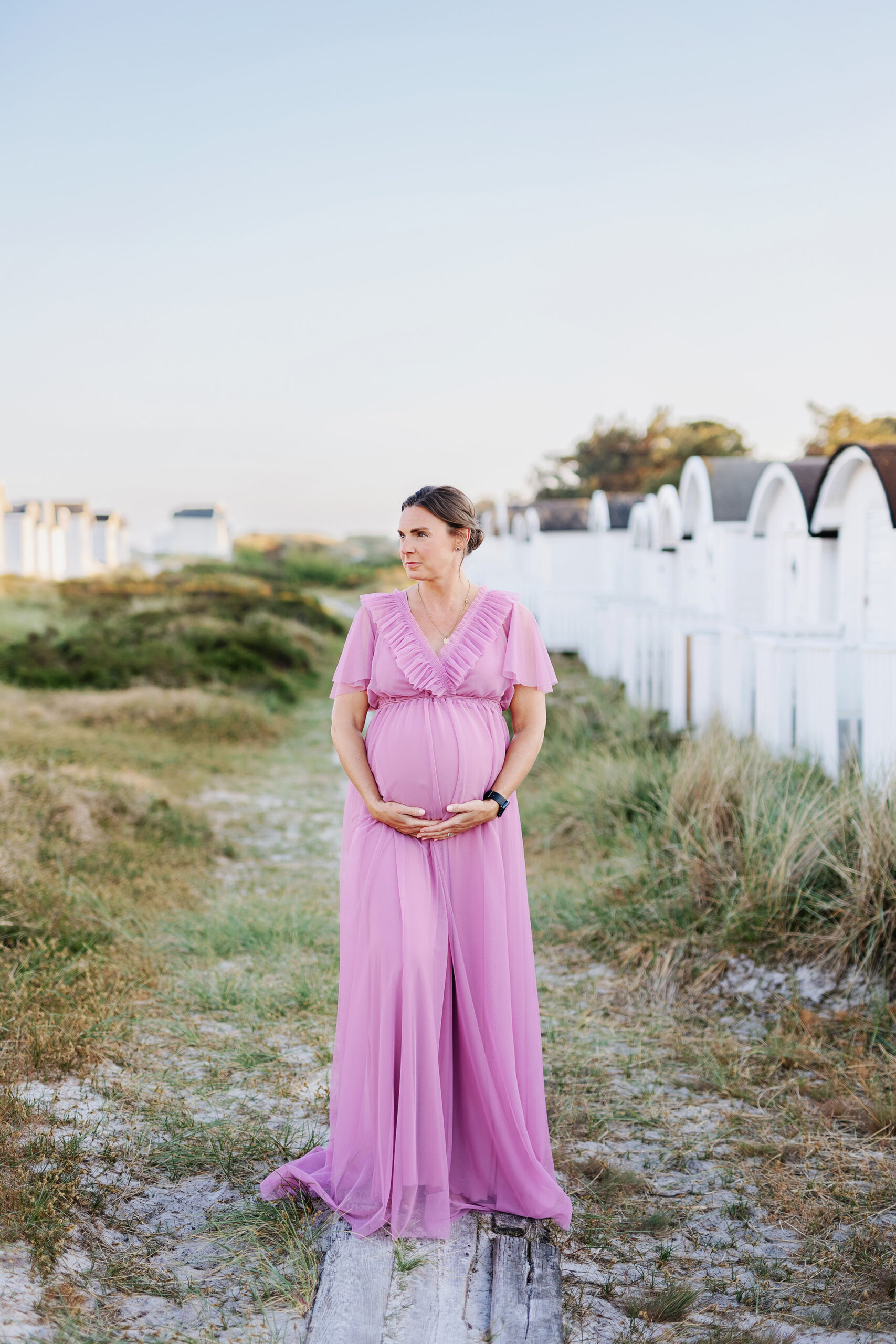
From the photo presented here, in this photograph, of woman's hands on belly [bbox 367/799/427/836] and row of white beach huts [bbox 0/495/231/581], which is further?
row of white beach huts [bbox 0/495/231/581]

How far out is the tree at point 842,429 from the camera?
3853 cm

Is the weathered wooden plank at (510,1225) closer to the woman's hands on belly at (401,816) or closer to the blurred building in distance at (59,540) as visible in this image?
the woman's hands on belly at (401,816)

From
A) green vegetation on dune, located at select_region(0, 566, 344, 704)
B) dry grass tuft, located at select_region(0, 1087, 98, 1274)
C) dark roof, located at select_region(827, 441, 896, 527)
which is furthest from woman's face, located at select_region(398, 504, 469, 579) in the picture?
green vegetation on dune, located at select_region(0, 566, 344, 704)

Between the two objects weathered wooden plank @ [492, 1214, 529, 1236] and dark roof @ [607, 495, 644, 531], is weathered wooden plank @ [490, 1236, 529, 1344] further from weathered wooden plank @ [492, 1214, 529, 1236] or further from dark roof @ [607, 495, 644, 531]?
dark roof @ [607, 495, 644, 531]

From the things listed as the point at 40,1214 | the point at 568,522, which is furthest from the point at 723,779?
the point at 568,522

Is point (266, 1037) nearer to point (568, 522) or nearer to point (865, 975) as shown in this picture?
point (865, 975)

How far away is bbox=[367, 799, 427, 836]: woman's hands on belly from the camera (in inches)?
125

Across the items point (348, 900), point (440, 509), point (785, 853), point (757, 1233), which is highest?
point (440, 509)

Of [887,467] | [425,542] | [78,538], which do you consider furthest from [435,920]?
[78,538]

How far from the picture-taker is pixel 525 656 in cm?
340

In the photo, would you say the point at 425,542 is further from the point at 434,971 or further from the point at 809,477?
the point at 809,477

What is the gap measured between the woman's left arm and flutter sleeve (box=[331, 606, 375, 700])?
0.47m

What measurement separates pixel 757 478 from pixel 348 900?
1235cm

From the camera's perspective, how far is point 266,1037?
486 cm
